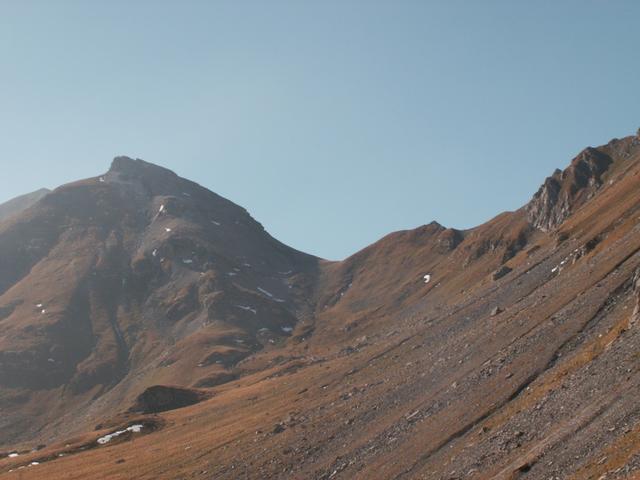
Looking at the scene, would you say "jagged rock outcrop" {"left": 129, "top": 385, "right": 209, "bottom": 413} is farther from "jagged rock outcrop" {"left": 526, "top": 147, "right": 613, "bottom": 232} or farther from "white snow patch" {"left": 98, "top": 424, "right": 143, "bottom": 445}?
"jagged rock outcrop" {"left": 526, "top": 147, "right": 613, "bottom": 232}

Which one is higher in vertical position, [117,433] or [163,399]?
[163,399]

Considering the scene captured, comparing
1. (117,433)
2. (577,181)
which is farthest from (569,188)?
(117,433)

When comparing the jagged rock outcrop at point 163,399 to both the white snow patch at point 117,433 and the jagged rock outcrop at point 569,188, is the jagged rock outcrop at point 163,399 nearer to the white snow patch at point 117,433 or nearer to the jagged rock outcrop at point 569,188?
the white snow patch at point 117,433

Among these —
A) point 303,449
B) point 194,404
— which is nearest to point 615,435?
point 303,449

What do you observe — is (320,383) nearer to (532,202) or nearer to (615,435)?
(615,435)

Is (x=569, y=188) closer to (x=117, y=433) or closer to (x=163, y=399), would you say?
(x=163, y=399)

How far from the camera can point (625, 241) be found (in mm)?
79062

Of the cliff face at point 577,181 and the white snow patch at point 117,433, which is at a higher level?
the cliff face at point 577,181

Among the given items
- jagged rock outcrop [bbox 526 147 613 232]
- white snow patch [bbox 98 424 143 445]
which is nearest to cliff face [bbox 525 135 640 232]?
jagged rock outcrop [bbox 526 147 613 232]

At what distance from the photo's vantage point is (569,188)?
166375mm

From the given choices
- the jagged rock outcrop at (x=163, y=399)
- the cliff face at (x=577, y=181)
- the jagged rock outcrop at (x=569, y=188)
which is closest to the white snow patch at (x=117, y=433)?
the jagged rock outcrop at (x=163, y=399)

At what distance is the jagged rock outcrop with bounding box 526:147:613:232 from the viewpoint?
162 meters

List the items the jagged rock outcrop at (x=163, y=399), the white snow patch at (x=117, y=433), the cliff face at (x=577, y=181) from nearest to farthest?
the white snow patch at (x=117, y=433), the jagged rock outcrop at (x=163, y=399), the cliff face at (x=577, y=181)

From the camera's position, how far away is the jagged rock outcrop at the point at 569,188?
16162cm
